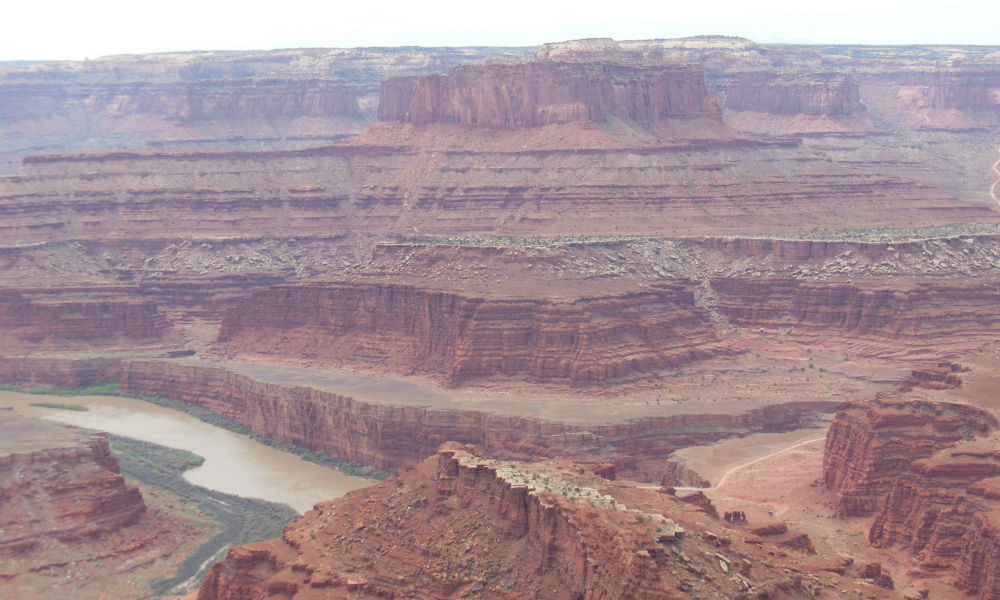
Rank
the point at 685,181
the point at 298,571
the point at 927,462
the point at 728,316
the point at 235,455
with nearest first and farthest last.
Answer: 1. the point at 298,571
2. the point at 927,462
3. the point at 235,455
4. the point at 728,316
5. the point at 685,181

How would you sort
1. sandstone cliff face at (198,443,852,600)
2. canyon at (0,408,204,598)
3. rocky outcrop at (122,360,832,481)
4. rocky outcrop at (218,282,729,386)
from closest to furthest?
sandstone cliff face at (198,443,852,600) < canyon at (0,408,204,598) < rocky outcrop at (122,360,832,481) < rocky outcrop at (218,282,729,386)

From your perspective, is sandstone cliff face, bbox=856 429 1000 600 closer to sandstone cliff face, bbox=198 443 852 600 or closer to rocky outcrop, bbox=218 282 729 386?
sandstone cliff face, bbox=198 443 852 600

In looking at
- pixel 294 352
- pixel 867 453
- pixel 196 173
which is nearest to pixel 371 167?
pixel 196 173

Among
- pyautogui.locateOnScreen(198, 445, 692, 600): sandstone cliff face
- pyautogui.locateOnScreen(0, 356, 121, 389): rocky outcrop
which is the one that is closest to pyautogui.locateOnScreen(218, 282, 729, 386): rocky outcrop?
pyautogui.locateOnScreen(0, 356, 121, 389): rocky outcrop

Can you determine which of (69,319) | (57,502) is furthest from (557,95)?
(57,502)

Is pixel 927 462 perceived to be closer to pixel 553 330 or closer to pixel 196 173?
pixel 553 330

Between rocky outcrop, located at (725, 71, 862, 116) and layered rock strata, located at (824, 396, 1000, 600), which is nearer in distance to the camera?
layered rock strata, located at (824, 396, 1000, 600)
